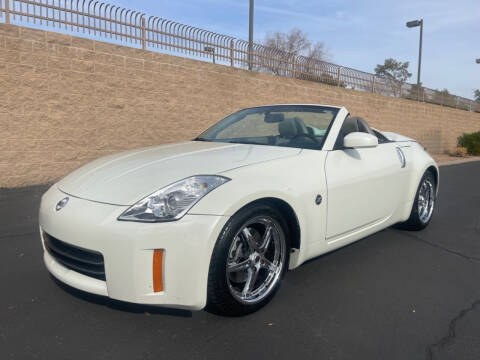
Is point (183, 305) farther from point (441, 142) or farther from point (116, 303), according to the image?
point (441, 142)

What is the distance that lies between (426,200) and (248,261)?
9.95 ft

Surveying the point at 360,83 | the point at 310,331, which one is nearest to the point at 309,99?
the point at 360,83

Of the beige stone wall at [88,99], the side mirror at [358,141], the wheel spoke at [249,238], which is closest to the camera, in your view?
the wheel spoke at [249,238]

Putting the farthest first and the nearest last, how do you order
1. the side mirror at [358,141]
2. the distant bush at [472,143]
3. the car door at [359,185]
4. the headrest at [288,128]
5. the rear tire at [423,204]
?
the distant bush at [472,143], the rear tire at [423,204], the headrest at [288,128], the side mirror at [358,141], the car door at [359,185]

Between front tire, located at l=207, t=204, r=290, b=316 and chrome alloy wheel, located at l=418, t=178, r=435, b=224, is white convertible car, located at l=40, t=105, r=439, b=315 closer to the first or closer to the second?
front tire, located at l=207, t=204, r=290, b=316

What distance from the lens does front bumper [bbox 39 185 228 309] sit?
2.11 meters

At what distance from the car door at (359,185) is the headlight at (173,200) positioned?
1032mm

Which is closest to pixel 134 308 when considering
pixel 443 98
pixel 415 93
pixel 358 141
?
pixel 358 141

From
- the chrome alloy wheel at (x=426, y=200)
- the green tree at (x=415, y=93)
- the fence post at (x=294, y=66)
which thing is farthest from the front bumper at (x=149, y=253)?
the green tree at (x=415, y=93)

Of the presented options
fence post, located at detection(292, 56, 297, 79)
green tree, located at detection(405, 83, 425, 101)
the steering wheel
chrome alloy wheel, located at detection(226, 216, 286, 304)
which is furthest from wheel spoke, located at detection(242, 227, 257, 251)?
green tree, located at detection(405, 83, 425, 101)

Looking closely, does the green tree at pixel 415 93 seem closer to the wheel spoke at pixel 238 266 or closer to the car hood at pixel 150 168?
the car hood at pixel 150 168

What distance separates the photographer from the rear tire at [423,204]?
4.32 m

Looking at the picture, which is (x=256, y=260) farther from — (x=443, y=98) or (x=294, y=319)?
(x=443, y=98)

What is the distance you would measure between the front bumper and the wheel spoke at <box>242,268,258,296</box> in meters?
0.43
